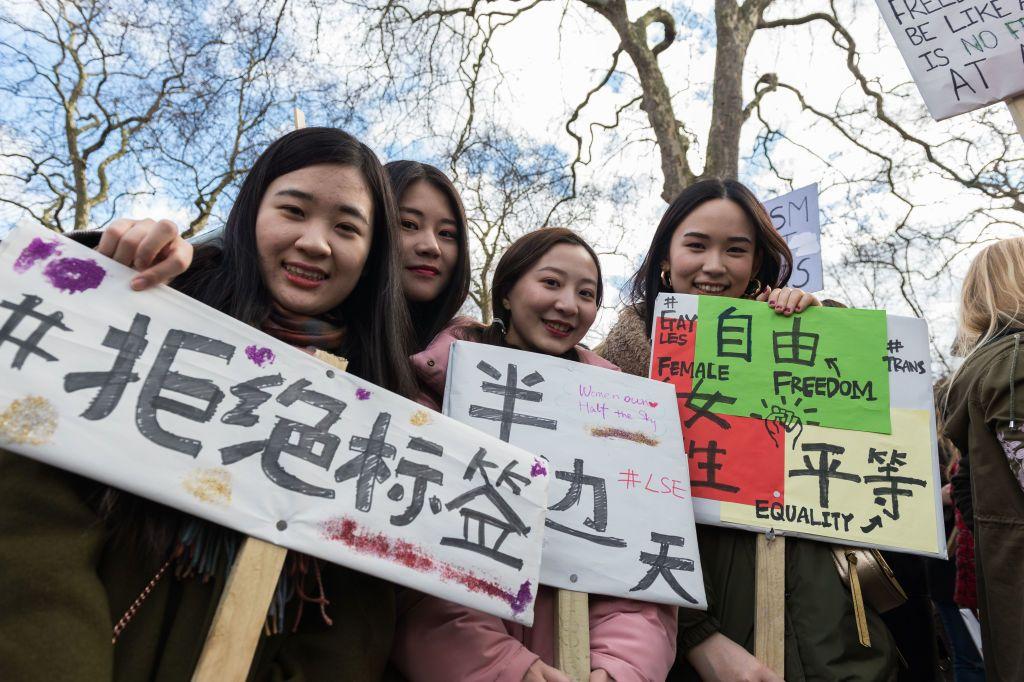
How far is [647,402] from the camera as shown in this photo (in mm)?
1834

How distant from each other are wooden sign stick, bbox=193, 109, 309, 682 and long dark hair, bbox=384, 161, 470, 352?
4.16 ft

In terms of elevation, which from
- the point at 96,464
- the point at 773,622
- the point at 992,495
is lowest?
the point at 773,622

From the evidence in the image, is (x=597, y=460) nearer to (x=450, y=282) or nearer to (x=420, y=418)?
(x=420, y=418)

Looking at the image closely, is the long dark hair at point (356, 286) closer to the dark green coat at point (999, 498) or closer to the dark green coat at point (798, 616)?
the dark green coat at point (798, 616)

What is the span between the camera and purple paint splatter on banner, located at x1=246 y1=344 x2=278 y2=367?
4.17 ft

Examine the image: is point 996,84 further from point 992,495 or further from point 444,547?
point 444,547

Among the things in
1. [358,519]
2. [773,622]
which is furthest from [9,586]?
[773,622]

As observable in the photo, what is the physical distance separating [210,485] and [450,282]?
4.57 feet

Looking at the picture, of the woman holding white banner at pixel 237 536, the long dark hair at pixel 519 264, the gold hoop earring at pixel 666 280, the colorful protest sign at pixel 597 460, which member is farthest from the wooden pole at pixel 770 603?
the gold hoop earring at pixel 666 280

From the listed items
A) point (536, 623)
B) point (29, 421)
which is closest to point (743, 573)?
point (536, 623)

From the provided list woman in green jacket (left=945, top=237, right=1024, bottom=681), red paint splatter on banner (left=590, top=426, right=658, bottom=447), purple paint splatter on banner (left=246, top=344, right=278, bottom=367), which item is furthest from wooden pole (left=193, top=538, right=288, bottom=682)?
woman in green jacket (left=945, top=237, right=1024, bottom=681)

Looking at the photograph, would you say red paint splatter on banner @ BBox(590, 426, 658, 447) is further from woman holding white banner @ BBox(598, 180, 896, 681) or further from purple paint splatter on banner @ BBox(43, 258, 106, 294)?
purple paint splatter on banner @ BBox(43, 258, 106, 294)

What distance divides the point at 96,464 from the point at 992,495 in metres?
2.47

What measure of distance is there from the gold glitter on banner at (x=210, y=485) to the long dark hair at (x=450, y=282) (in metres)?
1.23
